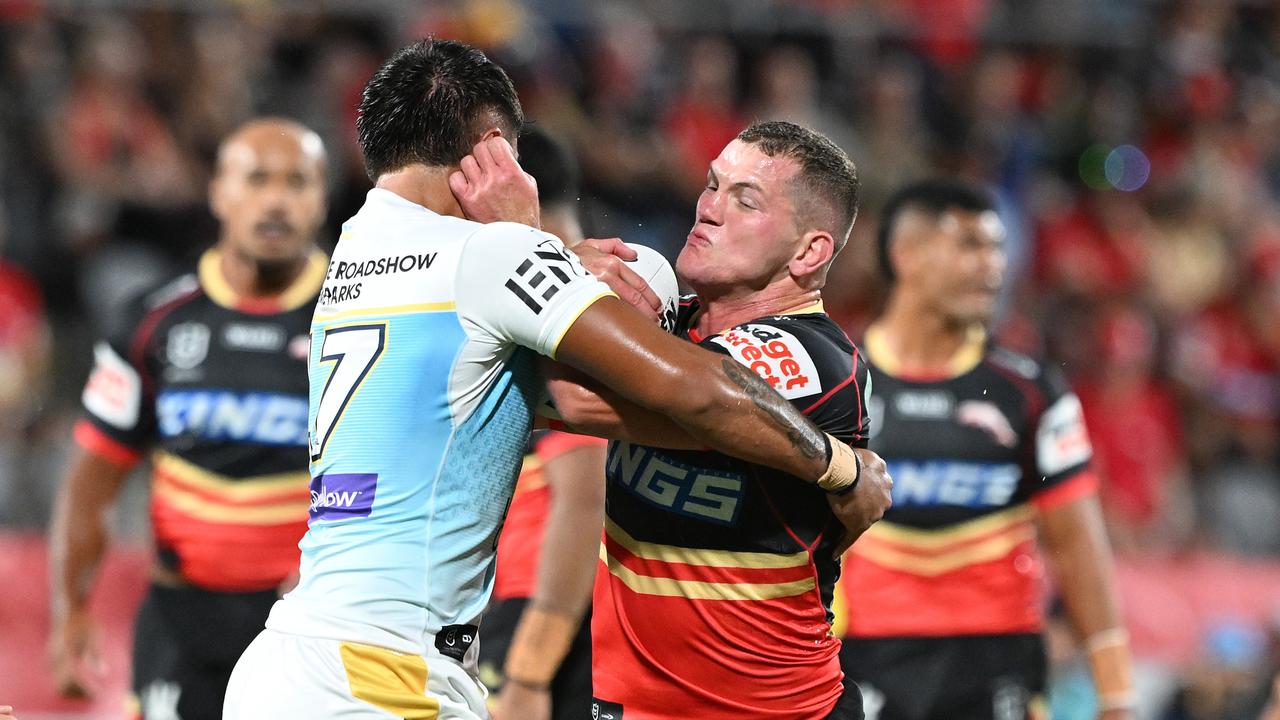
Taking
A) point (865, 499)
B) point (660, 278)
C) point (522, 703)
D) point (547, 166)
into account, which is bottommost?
point (522, 703)

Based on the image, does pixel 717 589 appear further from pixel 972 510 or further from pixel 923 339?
pixel 923 339

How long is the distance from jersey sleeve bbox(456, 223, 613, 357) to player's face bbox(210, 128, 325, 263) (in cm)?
319

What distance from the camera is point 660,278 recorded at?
4016mm

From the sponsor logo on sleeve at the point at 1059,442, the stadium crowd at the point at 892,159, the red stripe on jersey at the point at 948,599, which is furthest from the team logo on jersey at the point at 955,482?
the stadium crowd at the point at 892,159

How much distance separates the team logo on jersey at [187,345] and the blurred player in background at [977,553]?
2.71 m

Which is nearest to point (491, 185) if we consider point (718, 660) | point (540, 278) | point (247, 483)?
point (540, 278)

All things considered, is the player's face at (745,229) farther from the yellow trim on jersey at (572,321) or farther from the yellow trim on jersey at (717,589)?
the yellow trim on jersey at (717,589)

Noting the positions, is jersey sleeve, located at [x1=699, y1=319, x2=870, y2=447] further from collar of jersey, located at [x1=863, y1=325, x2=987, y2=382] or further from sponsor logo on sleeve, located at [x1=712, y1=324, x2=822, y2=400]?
collar of jersey, located at [x1=863, y1=325, x2=987, y2=382]

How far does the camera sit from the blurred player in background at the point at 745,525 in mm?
3863

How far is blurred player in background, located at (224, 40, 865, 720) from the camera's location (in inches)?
136

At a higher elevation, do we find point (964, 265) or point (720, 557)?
point (964, 265)

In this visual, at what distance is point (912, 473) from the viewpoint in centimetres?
618

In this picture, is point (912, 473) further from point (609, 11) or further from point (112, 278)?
point (609, 11)

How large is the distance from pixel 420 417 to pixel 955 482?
124 inches
